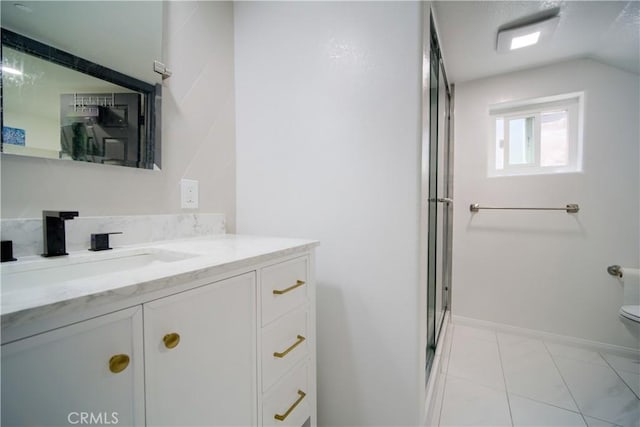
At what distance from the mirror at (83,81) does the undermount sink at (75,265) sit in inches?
12.7

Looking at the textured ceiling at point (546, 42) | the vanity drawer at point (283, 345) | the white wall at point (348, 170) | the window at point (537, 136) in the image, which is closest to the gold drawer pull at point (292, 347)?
the vanity drawer at point (283, 345)

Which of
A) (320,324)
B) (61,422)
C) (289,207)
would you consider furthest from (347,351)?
(61,422)

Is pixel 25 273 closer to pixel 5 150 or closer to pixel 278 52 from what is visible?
pixel 5 150

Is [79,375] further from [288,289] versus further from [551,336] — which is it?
[551,336]

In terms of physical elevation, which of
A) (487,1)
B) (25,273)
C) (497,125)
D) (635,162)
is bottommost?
(25,273)

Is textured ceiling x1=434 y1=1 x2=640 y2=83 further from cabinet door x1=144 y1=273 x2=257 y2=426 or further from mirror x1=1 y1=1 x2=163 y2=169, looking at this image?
cabinet door x1=144 y1=273 x2=257 y2=426

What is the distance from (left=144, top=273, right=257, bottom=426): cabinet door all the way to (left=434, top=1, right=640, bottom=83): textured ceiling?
1.75m

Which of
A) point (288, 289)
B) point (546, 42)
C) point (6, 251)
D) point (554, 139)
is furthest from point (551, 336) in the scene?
point (6, 251)

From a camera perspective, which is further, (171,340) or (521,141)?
(521,141)

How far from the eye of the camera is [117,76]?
955 mm

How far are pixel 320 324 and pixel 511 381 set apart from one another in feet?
4.42

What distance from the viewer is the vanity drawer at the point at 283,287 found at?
80cm

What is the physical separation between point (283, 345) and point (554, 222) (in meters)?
2.26

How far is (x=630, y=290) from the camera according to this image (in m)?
1.72
